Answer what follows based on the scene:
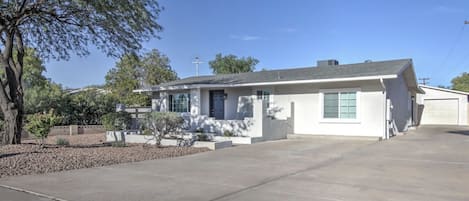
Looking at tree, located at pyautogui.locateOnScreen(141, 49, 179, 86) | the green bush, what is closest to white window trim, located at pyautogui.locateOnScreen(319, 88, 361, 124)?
the green bush

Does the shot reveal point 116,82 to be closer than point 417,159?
No

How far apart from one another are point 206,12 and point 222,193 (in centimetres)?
1467

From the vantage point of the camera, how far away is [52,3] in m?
10.9

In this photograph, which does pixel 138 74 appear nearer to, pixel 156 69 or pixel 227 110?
pixel 156 69

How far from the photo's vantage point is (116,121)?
659 inches

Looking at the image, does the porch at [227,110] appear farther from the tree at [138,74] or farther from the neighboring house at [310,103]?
the tree at [138,74]

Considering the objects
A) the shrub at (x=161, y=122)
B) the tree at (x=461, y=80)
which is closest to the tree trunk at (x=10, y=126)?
the shrub at (x=161, y=122)

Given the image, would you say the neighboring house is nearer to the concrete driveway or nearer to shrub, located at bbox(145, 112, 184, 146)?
shrub, located at bbox(145, 112, 184, 146)

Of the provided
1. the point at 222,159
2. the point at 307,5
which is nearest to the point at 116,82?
the point at 307,5

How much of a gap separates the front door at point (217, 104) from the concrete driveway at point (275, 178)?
8.36m

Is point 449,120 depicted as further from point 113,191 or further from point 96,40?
point 113,191

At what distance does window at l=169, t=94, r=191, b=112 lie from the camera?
1941 cm

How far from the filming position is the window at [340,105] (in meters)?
15.2

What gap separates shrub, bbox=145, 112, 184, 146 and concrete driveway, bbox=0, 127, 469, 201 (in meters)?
2.03
